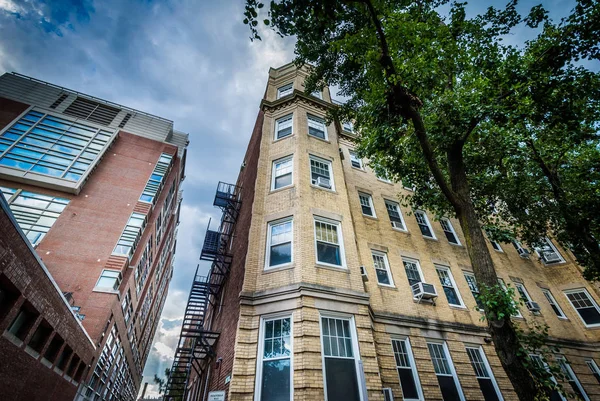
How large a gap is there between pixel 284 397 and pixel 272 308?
2.25 m

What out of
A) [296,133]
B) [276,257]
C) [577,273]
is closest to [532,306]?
[577,273]

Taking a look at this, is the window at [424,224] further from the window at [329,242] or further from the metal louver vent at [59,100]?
the metal louver vent at [59,100]

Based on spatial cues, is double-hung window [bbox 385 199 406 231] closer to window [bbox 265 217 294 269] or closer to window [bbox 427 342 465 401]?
window [bbox 427 342 465 401]

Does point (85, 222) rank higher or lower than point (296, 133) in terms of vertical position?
higher

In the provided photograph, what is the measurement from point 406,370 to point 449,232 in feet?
28.9

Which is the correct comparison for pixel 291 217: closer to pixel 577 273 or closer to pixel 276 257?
pixel 276 257

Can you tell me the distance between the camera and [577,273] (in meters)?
16.4

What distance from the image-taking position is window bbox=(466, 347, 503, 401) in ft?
31.6

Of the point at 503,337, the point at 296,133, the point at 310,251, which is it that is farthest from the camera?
the point at 296,133

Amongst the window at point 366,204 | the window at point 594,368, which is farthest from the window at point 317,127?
the window at point 594,368

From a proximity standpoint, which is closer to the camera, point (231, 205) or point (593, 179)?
point (593, 179)

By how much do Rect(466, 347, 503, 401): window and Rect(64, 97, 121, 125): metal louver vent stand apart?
132 ft

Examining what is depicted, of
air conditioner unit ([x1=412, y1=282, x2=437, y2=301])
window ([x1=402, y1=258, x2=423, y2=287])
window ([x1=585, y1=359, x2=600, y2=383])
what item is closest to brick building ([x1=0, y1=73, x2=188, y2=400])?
air conditioner unit ([x1=412, y1=282, x2=437, y2=301])

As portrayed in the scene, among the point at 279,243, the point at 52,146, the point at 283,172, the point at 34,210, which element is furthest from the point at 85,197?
the point at 279,243
